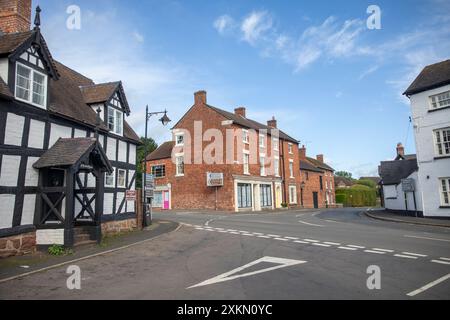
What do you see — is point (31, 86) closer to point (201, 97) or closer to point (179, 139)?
point (201, 97)

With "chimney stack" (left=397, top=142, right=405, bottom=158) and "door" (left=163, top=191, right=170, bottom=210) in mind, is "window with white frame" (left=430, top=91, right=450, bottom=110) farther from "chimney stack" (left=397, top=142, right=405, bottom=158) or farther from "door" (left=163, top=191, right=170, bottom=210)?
"door" (left=163, top=191, right=170, bottom=210)

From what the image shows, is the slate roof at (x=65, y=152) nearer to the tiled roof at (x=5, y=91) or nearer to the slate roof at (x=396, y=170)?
the tiled roof at (x=5, y=91)

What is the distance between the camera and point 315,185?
5334cm

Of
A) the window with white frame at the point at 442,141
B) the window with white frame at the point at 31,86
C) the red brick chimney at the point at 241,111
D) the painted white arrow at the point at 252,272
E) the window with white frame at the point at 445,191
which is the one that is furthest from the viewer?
the red brick chimney at the point at 241,111

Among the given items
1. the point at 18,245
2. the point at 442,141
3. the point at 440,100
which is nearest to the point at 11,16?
the point at 18,245

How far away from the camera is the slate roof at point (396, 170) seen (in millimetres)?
31638

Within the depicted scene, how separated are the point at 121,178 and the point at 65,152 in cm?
568

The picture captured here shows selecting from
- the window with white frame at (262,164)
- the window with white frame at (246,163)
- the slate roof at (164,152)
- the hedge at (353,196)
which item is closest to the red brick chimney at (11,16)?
the slate roof at (164,152)

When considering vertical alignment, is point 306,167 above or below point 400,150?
below

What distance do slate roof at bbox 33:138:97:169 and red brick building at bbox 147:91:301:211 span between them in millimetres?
22647

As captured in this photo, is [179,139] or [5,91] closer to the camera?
[5,91]

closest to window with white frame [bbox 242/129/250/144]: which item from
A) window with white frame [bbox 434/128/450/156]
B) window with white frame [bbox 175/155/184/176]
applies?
window with white frame [bbox 175/155/184/176]
